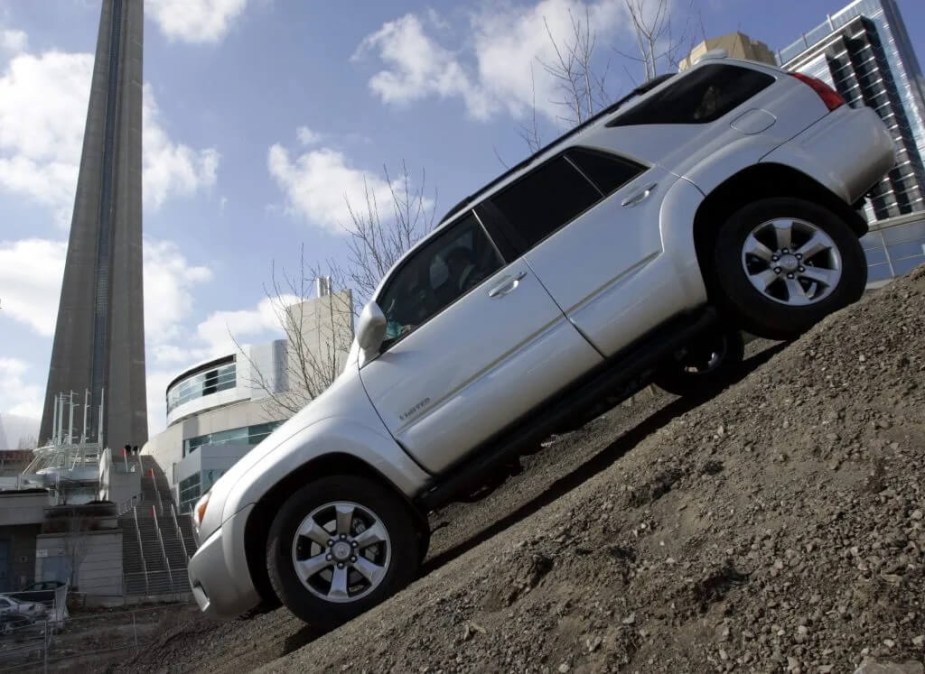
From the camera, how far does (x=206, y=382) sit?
8381 centimetres

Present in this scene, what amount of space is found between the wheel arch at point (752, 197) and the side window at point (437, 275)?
51.9 inches

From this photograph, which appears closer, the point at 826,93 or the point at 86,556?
the point at 826,93

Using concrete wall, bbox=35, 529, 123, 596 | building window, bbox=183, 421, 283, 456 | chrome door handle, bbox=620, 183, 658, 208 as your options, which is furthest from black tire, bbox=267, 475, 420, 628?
building window, bbox=183, 421, 283, 456

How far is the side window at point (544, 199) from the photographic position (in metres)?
4.77

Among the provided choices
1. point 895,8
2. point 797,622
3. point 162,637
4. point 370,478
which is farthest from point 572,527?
point 895,8

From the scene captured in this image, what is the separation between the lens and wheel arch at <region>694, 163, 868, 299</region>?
4.70 m

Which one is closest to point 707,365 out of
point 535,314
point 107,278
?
point 535,314

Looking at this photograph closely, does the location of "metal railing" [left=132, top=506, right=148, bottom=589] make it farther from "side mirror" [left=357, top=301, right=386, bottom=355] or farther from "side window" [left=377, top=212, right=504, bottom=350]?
"side mirror" [left=357, top=301, right=386, bottom=355]

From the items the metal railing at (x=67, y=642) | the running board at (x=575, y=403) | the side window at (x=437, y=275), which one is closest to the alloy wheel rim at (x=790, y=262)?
the running board at (x=575, y=403)

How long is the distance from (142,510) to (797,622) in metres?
45.8

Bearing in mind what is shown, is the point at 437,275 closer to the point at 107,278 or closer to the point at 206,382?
the point at 206,382

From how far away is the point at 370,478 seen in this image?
4445 mm

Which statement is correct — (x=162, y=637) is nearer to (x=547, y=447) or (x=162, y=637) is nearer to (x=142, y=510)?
(x=547, y=447)

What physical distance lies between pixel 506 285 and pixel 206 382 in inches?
3337
